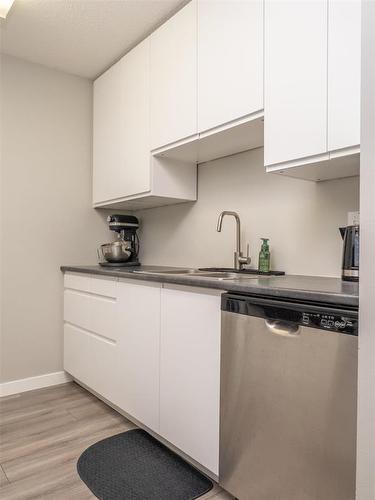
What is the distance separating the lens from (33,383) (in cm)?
264

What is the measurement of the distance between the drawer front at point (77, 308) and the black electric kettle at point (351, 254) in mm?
1609

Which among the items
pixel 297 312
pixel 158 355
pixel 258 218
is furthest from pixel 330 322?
pixel 258 218

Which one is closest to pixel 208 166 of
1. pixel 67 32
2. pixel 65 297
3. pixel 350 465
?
pixel 67 32

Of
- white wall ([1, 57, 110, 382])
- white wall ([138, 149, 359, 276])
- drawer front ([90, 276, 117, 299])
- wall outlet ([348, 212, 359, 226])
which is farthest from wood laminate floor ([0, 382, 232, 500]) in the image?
wall outlet ([348, 212, 359, 226])

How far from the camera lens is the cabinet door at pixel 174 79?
189 centimetres

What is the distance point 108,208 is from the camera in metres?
3.02

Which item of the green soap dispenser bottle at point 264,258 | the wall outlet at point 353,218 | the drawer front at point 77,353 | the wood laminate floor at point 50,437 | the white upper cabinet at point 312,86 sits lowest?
the wood laminate floor at point 50,437

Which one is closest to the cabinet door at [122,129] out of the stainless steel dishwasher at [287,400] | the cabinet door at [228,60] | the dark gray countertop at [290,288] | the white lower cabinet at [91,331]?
the cabinet door at [228,60]

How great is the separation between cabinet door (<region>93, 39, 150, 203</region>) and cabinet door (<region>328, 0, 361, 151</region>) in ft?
4.02

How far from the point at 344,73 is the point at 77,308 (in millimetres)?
2121

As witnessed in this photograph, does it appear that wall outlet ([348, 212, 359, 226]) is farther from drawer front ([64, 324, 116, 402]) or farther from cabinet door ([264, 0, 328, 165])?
drawer front ([64, 324, 116, 402])

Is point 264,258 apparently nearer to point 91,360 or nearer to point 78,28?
point 91,360

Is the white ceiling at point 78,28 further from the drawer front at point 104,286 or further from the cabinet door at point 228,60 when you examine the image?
the drawer front at point 104,286

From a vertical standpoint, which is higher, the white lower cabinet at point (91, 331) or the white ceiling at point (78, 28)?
the white ceiling at point (78, 28)
